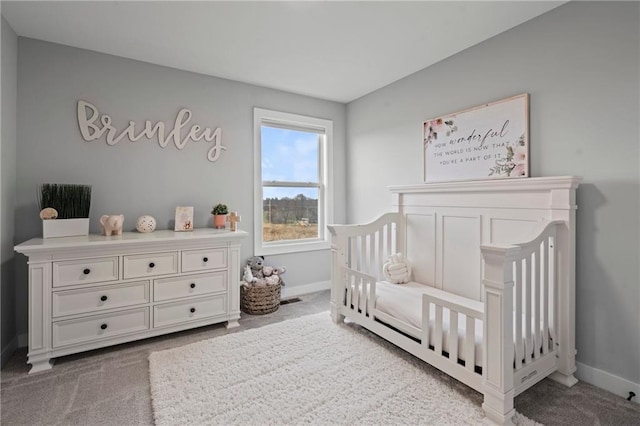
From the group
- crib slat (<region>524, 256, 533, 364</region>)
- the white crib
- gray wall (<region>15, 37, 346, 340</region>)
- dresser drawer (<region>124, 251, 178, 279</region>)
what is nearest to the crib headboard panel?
the white crib

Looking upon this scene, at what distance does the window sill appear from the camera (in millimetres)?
3225

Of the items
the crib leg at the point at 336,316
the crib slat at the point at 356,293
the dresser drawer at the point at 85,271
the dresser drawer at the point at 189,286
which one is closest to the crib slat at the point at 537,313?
the crib slat at the point at 356,293

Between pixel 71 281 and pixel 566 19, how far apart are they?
139 inches

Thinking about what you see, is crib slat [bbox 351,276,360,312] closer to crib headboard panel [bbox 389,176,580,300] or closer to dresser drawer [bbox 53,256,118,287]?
crib headboard panel [bbox 389,176,580,300]

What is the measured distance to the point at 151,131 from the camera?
265 cm

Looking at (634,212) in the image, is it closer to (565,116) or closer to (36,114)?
(565,116)

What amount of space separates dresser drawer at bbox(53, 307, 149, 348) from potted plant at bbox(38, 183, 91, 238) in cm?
65

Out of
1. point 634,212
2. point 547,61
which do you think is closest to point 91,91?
point 547,61

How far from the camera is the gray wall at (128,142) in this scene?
7.37 feet

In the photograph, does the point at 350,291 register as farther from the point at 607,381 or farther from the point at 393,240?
the point at 607,381

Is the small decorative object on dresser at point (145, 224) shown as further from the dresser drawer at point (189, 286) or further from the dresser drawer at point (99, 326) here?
the dresser drawer at point (99, 326)

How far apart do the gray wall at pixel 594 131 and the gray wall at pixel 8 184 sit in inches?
132

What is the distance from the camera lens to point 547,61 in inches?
75.8

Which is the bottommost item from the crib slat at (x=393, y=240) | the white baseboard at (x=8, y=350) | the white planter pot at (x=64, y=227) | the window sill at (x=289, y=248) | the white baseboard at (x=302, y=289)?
A: the white baseboard at (x=8, y=350)
